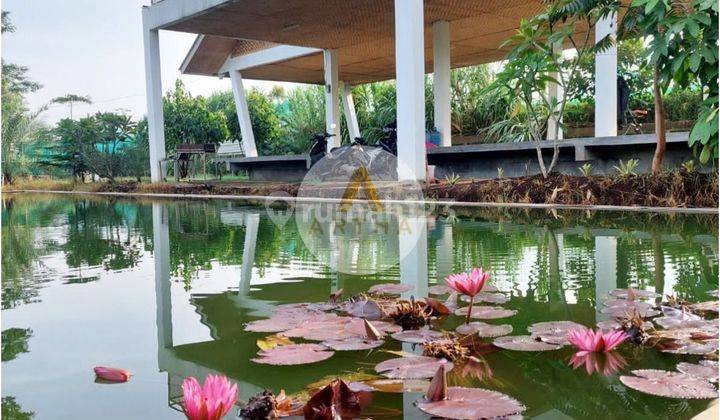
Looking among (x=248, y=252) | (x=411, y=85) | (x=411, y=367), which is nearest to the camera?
(x=411, y=367)

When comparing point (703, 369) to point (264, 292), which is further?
point (264, 292)

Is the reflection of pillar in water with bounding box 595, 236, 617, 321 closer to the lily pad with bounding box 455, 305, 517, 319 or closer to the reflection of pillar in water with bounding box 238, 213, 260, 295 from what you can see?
the lily pad with bounding box 455, 305, 517, 319

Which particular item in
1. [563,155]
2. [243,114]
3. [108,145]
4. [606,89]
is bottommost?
[563,155]

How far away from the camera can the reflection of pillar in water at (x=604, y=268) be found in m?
2.31

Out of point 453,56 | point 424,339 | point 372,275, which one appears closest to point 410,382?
point 424,339

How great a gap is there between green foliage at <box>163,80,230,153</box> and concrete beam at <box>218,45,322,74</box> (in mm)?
4941

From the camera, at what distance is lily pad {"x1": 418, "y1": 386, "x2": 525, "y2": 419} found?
3.88 feet

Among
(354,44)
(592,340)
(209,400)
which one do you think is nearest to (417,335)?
(592,340)

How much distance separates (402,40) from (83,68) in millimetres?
18759

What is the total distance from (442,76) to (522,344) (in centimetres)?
1042

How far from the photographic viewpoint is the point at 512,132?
551 inches

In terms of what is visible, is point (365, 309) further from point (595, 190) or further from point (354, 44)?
point (354, 44)

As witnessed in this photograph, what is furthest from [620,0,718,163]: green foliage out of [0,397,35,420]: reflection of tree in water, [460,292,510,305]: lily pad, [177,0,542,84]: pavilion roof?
[177,0,542,84]: pavilion roof

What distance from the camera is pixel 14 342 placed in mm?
1908
